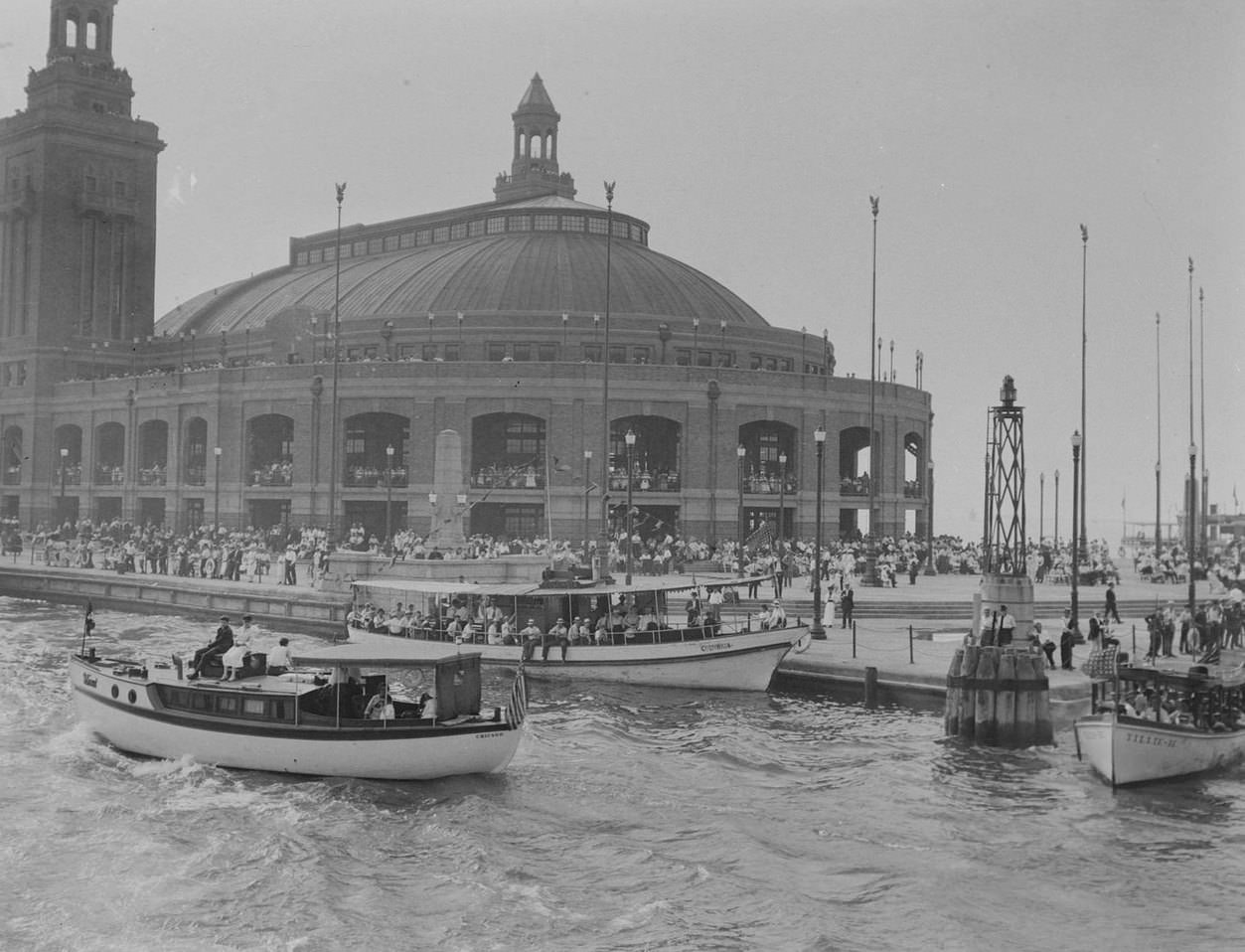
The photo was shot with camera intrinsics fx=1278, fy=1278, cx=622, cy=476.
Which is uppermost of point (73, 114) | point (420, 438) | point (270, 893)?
point (73, 114)

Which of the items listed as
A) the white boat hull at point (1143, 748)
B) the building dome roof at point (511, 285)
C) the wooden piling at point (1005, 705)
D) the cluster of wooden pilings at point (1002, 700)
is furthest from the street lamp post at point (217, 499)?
the white boat hull at point (1143, 748)

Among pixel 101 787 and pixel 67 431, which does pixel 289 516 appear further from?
pixel 101 787

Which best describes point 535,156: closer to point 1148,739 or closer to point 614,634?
point 614,634

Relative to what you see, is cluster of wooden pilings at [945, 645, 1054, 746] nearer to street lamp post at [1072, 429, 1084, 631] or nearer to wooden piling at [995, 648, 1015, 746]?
wooden piling at [995, 648, 1015, 746]

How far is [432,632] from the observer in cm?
3991

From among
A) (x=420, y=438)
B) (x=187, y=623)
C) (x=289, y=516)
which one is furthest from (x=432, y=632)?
(x=289, y=516)

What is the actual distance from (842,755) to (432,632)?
15374 mm

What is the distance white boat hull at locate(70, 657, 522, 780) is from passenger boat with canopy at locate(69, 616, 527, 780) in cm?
2

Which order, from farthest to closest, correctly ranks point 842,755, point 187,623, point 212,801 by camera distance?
1. point 187,623
2. point 842,755
3. point 212,801

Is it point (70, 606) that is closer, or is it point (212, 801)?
point (212, 801)

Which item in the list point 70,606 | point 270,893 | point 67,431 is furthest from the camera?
point 67,431

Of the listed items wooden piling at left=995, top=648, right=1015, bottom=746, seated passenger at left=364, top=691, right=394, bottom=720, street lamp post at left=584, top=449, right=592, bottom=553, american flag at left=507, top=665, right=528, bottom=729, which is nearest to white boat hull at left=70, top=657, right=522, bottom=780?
american flag at left=507, top=665, right=528, bottom=729

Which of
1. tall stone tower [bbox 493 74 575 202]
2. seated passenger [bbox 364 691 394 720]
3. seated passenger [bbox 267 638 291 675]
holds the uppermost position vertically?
tall stone tower [bbox 493 74 575 202]

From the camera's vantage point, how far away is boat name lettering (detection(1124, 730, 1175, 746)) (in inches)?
1035
